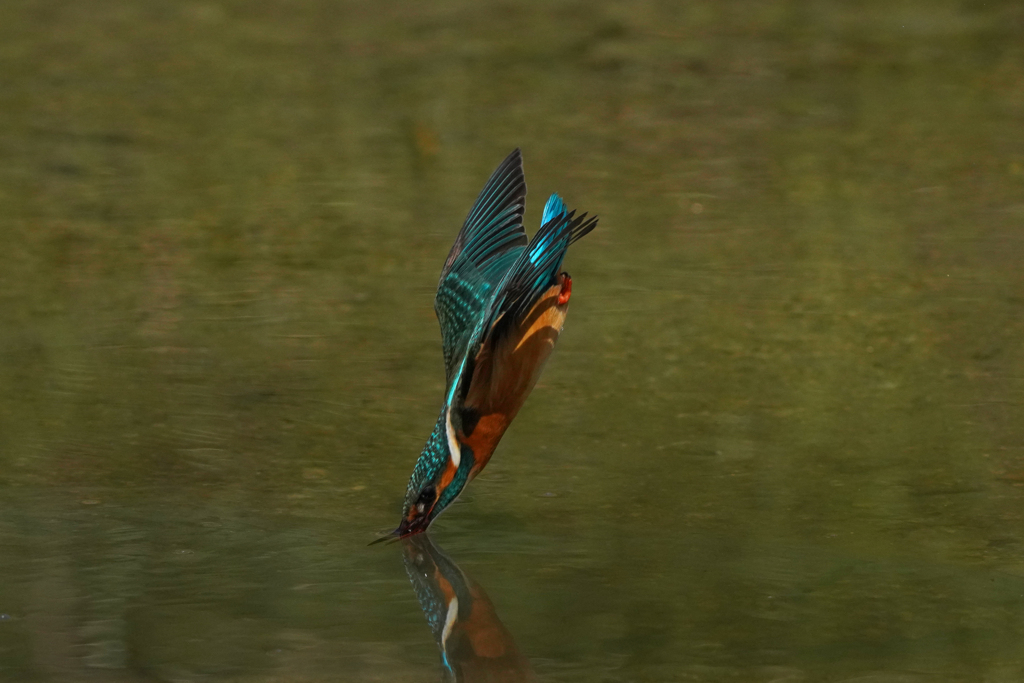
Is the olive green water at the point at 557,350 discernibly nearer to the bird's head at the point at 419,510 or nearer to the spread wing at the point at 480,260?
the bird's head at the point at 419,510

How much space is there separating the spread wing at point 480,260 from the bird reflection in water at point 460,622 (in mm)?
414

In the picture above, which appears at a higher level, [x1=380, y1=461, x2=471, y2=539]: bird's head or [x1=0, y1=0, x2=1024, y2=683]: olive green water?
[x1=380, y1=461, x2=471, y2=539]: bird's head

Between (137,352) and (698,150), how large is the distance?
2.73 m

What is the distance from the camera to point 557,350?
475 cm

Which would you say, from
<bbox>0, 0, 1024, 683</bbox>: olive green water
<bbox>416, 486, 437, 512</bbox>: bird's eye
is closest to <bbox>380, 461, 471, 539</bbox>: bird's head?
<bbox>416, 486, 437, 512</bbox>: bird's eye

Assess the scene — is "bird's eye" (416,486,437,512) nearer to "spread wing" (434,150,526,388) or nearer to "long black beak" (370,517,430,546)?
"long black beak" (370,517,430,546)

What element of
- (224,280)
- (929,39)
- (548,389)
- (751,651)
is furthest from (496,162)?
(751,651)

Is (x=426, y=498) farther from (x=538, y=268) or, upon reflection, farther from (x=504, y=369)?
(x=538, y=268)

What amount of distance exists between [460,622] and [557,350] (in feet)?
5.70

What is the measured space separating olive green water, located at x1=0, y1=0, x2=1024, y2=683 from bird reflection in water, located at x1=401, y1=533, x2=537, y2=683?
4 centimetres

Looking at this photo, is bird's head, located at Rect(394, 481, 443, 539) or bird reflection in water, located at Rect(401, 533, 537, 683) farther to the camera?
bird's head, located at Rect(394, 481, 443, 539)

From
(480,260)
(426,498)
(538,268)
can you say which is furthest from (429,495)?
(480,260)

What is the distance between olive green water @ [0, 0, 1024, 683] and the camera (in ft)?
10.3

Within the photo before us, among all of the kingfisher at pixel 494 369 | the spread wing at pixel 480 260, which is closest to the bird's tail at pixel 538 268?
the kingfisher at pixel 494 369
